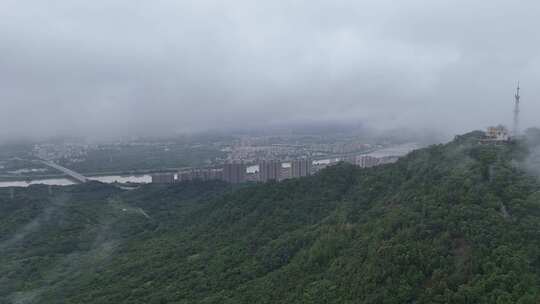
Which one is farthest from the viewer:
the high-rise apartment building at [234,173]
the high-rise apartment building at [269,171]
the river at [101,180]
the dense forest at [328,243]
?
the river at [101,180]

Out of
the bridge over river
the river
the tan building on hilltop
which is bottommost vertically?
the river

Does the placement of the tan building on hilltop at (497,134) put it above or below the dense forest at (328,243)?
above

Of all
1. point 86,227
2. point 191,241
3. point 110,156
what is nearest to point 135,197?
point 86,227

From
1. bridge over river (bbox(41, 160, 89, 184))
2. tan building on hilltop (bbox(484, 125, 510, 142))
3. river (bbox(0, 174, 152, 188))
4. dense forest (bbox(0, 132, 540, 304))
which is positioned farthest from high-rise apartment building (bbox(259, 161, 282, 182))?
tan building on hilltop (bbox(484, 125, 510, 142))

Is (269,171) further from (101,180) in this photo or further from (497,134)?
(497,134)

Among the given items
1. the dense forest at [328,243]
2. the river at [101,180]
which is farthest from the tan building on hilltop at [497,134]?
the river at [101,180]

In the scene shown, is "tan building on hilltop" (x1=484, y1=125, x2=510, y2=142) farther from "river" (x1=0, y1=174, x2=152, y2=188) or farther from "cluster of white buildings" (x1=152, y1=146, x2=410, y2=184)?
"river" (x1=0, y1=174, x2=152, y2=188)

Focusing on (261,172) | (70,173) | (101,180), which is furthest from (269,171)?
(70,173)

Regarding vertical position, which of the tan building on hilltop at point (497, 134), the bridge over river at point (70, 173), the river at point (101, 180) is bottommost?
the river at point (101, 180)

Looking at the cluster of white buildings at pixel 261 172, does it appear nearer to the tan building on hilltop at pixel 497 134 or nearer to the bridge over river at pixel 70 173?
the bridge over river at pixel 70 173
